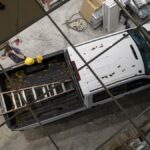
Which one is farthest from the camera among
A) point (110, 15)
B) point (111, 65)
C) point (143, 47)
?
point (110, 15)

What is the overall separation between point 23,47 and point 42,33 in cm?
45

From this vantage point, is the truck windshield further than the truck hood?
Yes

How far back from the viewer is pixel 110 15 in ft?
27.0

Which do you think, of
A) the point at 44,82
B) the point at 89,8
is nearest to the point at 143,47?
the point at 89,8

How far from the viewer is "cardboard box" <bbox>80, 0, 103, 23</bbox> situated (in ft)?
27.3

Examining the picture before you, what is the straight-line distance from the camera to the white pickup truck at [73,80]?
7.33 meters

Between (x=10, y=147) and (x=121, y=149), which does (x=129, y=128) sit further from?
(x=10, y=147)

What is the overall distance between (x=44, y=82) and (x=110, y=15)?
1696 mm

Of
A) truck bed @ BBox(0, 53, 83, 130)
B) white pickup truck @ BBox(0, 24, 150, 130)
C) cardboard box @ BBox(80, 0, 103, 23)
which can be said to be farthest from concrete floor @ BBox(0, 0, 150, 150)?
cardboard box @ BBox(80, 0, 103, 23)

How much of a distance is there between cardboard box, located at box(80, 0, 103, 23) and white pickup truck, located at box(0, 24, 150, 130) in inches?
35.7

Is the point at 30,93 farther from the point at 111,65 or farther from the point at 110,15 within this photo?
the point at 110,15

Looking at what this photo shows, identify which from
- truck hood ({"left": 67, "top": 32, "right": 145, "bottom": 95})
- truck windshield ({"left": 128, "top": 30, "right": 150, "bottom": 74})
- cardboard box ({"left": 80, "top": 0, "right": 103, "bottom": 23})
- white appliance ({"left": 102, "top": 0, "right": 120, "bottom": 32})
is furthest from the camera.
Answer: cardboard box ({"left": 80, "top": 0, "right": 103, "bottom": 23})

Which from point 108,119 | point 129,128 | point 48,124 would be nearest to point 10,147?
point 48,124

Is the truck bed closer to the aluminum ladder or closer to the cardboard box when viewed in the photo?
the aluminum ladder
